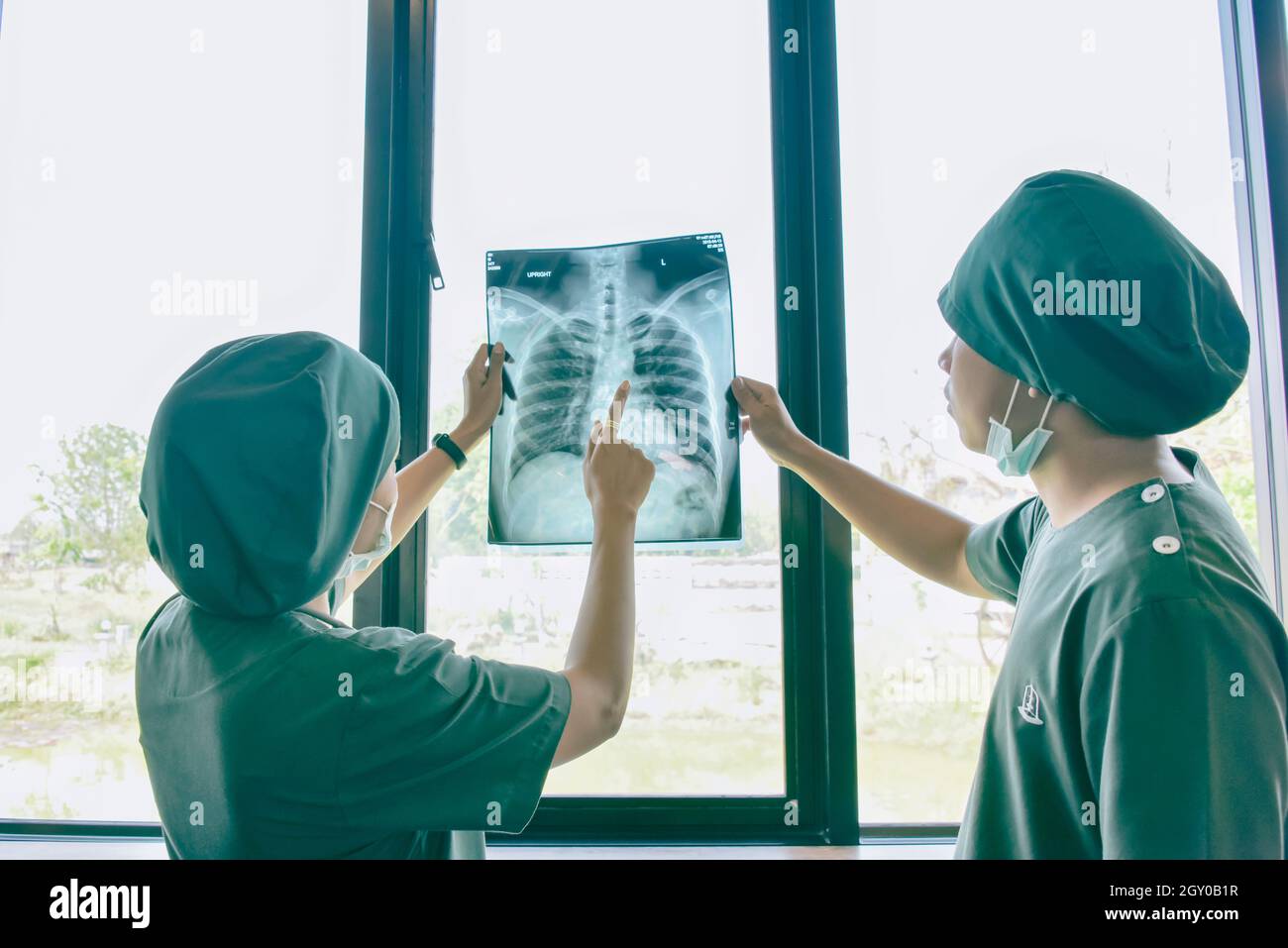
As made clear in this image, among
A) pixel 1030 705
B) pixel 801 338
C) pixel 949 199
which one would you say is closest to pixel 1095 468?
pixel 1030 705

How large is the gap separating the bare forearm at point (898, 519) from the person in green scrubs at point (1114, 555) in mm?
120

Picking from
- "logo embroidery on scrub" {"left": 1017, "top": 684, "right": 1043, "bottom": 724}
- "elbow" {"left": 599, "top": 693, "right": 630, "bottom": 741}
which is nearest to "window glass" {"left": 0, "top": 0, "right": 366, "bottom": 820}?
"elbow" {"left": 599, "top": 693, "right": 630, "bottom": 741}

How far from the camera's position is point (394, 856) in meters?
0.78

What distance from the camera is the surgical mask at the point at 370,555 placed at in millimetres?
887

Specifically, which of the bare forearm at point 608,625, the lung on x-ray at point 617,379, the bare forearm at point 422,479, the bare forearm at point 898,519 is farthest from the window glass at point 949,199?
the bare forearm at point 422,479

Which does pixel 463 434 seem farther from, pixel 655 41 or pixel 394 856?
pixel 655 41

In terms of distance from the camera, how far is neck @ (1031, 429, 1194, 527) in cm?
78

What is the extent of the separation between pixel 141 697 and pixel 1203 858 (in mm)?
1008

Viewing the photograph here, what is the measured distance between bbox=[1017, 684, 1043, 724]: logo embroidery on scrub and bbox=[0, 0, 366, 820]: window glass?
116 centimetres

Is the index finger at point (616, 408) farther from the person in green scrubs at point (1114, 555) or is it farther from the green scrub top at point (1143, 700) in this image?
the green scrub top at point (1143, 700)

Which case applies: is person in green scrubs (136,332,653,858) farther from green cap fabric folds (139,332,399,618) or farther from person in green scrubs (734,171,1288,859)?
person in green scrubs (734,171,1288,859)

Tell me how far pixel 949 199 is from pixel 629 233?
56cm

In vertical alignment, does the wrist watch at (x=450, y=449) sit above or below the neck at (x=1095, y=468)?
above
